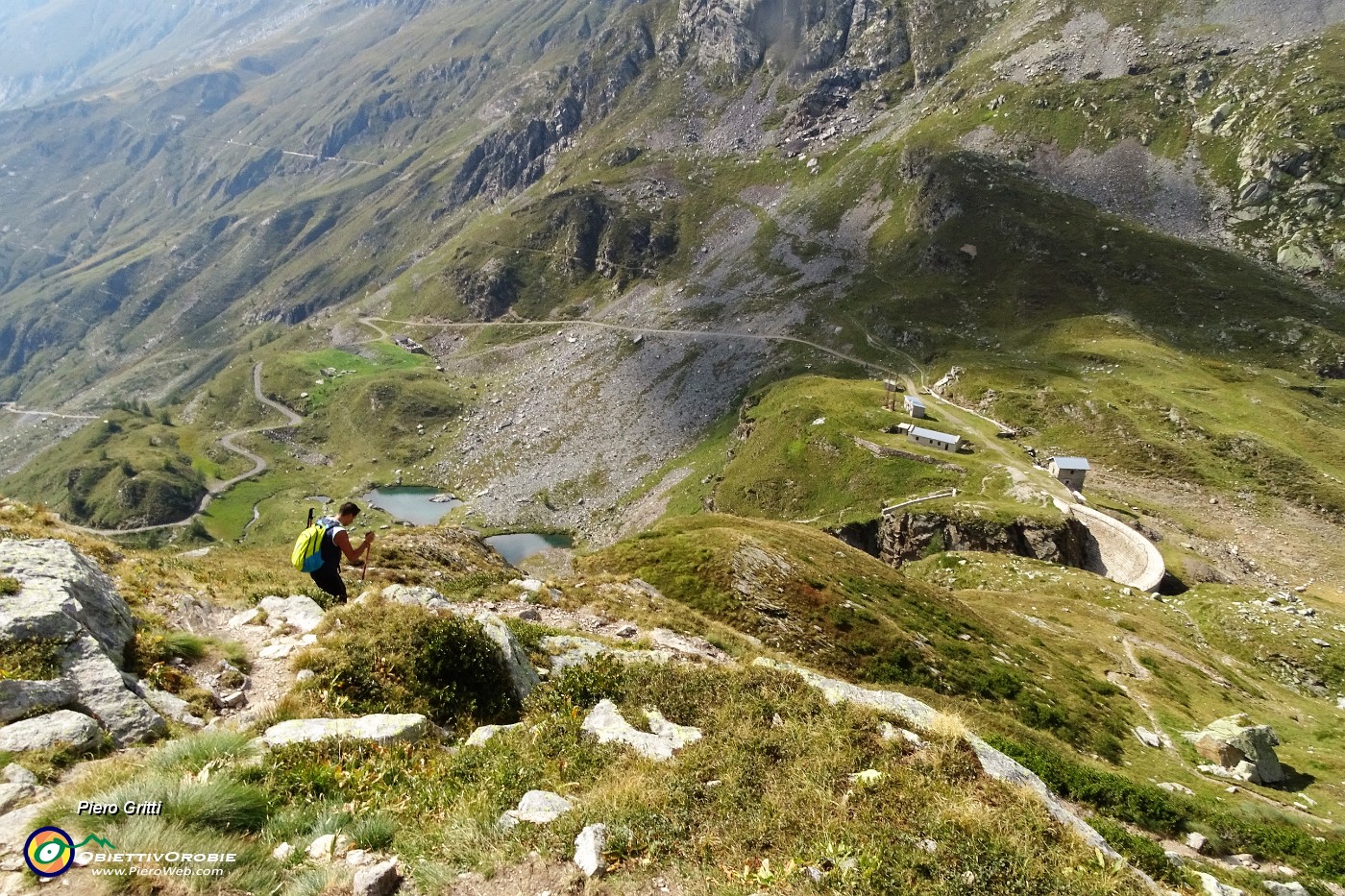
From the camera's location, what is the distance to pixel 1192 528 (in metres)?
66.1

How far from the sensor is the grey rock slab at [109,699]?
945 centimetres

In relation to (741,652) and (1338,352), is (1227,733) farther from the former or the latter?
(1338,352)

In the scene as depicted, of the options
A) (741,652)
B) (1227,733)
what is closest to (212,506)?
(741,652)

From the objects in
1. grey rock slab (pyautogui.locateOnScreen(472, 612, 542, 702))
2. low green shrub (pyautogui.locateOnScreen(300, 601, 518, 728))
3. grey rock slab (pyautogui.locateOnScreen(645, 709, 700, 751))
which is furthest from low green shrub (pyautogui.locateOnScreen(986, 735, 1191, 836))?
low green shrub (pyautogui.locateOnScreen(300, 601, 518, 728))

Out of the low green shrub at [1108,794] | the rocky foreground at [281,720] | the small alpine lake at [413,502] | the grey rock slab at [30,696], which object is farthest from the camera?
the small alpine lake at [413,502]

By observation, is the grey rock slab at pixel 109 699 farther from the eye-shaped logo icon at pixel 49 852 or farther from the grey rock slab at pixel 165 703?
the eye-shaped logo icon at pixel 49 852

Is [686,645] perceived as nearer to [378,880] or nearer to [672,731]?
[672,731]

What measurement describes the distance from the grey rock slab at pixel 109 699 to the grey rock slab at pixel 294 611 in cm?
453

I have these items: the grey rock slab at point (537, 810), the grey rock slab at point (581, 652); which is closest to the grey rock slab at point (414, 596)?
the grey rock slab at point (581, 652)

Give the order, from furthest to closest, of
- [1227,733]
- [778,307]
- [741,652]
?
[778,307], [1227,733], [741,652]

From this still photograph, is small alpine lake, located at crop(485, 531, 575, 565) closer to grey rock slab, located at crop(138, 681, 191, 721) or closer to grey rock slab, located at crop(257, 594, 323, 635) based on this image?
grey rock slab, located at crop(257, 594, 323, 635)

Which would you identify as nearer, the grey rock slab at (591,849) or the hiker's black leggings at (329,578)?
the grey rock slab at (591,849)

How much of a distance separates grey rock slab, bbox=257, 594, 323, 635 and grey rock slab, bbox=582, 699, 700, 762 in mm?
7959

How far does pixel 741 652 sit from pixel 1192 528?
2800 inches
